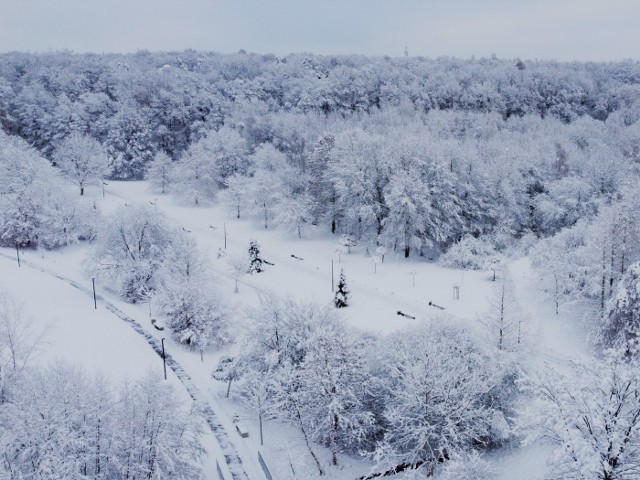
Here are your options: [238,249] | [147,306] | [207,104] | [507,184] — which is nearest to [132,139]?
[207,104]

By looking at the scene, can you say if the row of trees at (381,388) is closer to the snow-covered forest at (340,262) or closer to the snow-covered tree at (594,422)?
the snow-covered forest at (340,262)

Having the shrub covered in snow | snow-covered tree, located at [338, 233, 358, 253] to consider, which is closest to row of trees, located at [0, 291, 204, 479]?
the shrub covered in snow

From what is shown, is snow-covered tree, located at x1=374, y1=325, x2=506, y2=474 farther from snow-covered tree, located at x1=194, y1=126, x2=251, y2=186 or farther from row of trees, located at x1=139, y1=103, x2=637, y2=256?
snow-covered tree, located at x1=194, y1=126, x2=251, y2=186

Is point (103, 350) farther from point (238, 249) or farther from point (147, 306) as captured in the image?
point (238, 249)

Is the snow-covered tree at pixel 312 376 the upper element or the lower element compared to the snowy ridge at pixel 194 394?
upper

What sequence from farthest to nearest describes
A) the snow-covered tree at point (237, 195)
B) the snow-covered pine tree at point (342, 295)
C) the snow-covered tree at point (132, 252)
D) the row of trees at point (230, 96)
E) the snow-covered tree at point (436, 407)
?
1. the row of trees at point (230, 96)
2. the snow-covered tree at point (237, 195)
3. the snow-covered tree at point (132, 252)
4. the snow-covered pine tree at point (342, 295)
5. the snow-covered tree at point (436, 407)

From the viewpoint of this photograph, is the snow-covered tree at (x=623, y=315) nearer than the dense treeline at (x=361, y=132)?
Yes

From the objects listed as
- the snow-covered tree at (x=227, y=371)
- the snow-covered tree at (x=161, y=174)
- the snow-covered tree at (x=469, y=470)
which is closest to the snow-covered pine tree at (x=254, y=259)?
the snow-covered tree at (x=227, y=371)
